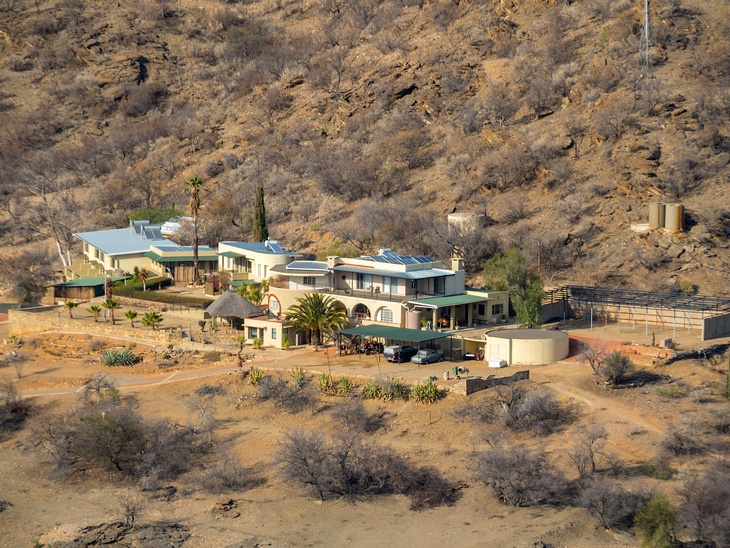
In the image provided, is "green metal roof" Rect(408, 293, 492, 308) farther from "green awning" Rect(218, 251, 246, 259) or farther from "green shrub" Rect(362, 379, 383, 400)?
"green awning" Rect(218, 251, 246, 259)

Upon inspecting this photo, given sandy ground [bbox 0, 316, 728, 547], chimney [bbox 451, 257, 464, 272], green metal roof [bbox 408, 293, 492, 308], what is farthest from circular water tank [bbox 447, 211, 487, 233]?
sandy ground [bbox 0, 316, 728, 547]

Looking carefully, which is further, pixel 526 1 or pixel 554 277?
pixel 526 1

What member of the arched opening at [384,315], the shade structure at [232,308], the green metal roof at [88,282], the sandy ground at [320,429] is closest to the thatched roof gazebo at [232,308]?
the shade structure at [232,308]

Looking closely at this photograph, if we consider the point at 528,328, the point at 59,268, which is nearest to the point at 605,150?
the point at 528,328

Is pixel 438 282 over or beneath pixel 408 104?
beneath

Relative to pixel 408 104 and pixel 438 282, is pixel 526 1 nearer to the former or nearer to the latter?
pixel 408 104

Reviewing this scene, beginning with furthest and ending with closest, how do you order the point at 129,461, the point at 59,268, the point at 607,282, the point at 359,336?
the point at 59,268, the point at 607,282, the point at 359,336, the point at 129,461

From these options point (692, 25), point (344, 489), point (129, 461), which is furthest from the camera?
point (692, 25)
